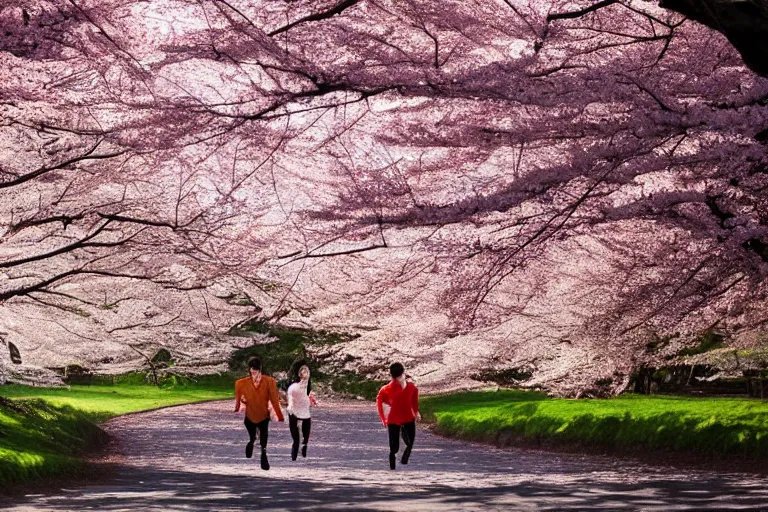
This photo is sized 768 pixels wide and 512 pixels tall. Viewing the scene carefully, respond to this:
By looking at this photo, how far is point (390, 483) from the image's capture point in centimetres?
1669

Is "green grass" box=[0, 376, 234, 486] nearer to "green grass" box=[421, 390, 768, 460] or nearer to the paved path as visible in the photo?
the paved path

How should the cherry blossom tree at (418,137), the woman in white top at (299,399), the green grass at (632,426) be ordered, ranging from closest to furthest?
the cherry blossom tree at (418,137), the woman in white top at (299,399), the green grass at (632,426)

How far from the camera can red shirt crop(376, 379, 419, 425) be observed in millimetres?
14062

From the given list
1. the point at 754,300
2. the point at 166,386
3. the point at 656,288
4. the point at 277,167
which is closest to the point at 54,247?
the point at 277,167

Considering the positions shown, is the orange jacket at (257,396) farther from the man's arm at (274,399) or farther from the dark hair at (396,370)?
→ the dark hair at (396,370)

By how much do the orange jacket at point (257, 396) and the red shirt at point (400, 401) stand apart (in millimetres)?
1414

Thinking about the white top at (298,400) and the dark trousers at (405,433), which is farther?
the white top at (298,400)

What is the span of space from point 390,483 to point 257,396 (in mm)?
3776

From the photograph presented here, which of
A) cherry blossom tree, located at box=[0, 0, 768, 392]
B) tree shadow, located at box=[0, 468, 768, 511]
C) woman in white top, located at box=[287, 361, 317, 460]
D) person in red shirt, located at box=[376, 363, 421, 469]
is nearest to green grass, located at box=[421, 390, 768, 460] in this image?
cherry blossom tree, located at box=[0, 0, 768, 392]

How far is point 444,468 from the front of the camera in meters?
20.0

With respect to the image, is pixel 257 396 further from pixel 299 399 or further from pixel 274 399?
pixel 299 399

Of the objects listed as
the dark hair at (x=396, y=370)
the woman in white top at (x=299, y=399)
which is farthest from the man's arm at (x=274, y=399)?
the dark hair at (x=396, y=370)

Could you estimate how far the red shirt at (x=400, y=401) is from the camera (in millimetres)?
14062

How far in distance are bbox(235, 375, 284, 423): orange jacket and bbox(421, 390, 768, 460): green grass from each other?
9689mm
